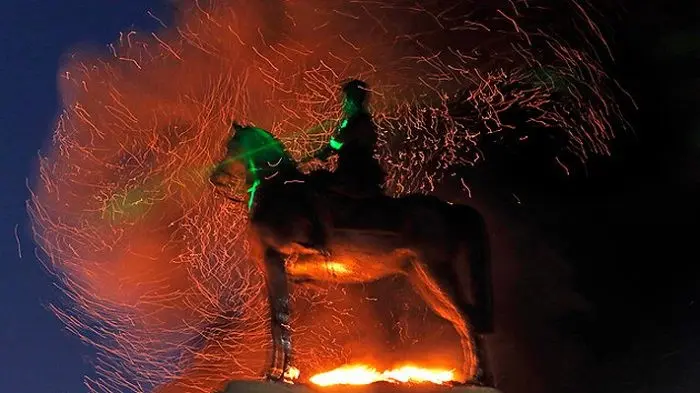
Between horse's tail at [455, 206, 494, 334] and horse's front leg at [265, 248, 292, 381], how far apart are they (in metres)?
0.63

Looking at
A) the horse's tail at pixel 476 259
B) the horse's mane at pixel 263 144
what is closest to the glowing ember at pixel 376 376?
the horse's tail at pixel 476 259

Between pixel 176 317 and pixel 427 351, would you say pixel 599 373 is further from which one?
pixel 176 317

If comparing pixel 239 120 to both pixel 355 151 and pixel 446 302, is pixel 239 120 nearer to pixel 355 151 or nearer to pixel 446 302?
pixel 355 151

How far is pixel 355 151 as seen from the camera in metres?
3.55

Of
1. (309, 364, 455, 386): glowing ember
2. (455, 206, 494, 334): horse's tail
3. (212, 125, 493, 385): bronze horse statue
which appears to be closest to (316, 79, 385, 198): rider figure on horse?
(212, 125, 493, 385): bronze horse statue

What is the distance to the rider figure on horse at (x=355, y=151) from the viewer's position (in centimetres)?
349

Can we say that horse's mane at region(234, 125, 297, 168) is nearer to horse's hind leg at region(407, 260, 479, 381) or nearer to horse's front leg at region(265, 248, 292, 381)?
horse's front leg at region(265, 248, 292, 381)

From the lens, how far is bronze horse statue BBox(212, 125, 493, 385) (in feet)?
11.1

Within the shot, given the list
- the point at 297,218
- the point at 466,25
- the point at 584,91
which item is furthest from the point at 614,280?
the point at 297,218

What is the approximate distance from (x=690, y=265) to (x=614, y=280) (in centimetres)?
34

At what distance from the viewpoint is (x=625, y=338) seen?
174 inches

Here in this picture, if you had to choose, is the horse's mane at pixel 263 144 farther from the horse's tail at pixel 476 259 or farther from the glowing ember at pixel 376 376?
the glowing ember at pixel 376 376

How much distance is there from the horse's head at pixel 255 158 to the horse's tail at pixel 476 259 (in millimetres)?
644

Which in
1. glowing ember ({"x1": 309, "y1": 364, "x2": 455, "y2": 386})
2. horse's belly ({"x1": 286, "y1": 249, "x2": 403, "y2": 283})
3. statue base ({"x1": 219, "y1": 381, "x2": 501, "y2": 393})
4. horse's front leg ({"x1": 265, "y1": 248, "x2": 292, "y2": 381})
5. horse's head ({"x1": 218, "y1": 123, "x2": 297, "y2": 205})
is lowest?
statue base ({"x1": 219, "y1": 381, "x2": 501, "y2": 393})
